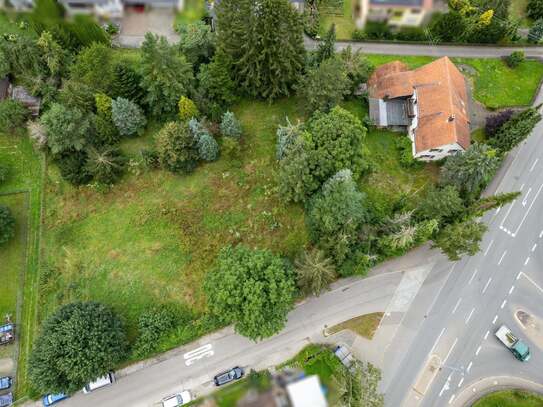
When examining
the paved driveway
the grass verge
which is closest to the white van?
the grass verge

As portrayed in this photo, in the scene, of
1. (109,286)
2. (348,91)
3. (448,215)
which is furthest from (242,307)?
(348,91)

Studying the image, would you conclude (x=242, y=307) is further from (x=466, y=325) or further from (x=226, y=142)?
Result: (x=466, y=325)

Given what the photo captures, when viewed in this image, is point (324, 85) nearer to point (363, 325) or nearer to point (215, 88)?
Answer: point (215, 88)

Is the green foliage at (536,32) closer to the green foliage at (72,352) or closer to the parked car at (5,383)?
the green foliage at (72,352)

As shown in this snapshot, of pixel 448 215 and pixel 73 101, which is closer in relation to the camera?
pixel 448 215

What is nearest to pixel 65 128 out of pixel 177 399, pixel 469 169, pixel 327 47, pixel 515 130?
pixel 327 47

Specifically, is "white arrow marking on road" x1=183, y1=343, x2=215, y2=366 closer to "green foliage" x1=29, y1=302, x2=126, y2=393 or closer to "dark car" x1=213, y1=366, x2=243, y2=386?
"dark car" x1=213, y1=366, x2=243, y2=386
